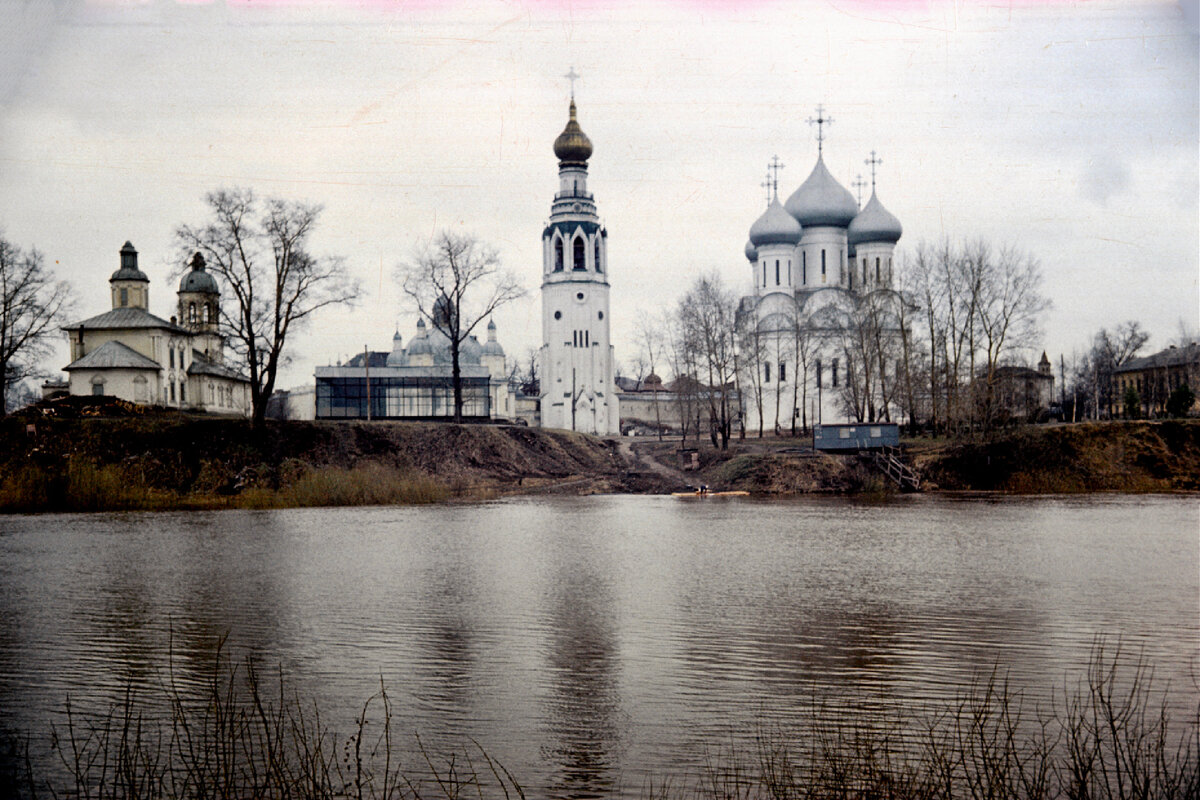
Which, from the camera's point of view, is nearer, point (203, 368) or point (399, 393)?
point (203, 368)

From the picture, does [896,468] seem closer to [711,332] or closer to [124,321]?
[711,332]

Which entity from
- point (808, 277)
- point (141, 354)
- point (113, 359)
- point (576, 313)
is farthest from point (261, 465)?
point (808, 277)

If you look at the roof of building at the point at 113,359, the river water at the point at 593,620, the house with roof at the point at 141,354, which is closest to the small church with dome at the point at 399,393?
the house with roof at the point at 141,354

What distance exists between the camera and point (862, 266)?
72125mm

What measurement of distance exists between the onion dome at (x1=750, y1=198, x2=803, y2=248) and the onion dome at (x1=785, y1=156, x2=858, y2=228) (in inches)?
30.9

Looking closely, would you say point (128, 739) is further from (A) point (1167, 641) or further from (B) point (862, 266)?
(B) point (862, 266)

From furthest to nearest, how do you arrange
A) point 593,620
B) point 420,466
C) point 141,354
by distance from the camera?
1. point 141,354
2. point 420,466
3. point 593,620

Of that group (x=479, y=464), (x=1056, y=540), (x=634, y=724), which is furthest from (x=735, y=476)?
(x=634, y=724)

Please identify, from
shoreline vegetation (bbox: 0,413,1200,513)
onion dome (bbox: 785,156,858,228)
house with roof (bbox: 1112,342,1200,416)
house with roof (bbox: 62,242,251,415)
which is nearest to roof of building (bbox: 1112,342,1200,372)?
house with roof (bbox: 1112,342,1200,416)

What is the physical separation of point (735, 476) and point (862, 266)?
28.8m

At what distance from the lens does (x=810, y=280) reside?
242 ft

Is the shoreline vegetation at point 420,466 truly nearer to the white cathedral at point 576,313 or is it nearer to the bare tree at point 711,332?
the bare tree at point 711,332

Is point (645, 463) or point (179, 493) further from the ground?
point (645, 463)

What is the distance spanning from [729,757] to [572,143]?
2810 inches
